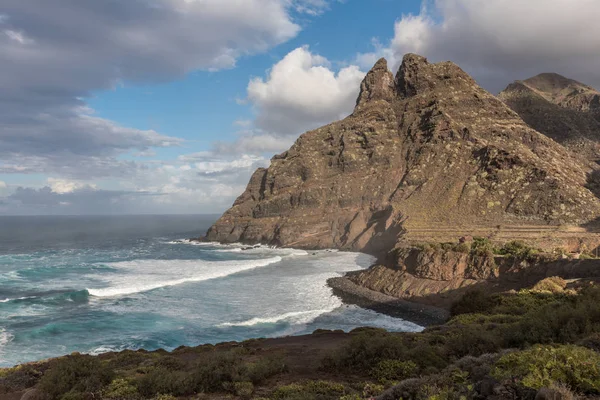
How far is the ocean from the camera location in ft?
102

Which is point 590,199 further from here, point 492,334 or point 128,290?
point 128,290

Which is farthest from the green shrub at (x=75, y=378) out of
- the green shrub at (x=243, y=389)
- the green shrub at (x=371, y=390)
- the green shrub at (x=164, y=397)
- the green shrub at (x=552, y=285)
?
the green shrub at (x=552, y=285)

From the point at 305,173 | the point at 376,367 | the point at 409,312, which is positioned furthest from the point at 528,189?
the point at 376,367

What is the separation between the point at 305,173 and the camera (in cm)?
11400

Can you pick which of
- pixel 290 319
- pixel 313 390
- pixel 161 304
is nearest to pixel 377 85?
pixel 290 319

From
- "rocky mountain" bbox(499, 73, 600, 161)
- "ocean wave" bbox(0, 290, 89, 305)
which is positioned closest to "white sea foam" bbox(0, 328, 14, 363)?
"ocean wave" bbox(0, 290, 89, 305)

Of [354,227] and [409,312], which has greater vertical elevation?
[354,227]

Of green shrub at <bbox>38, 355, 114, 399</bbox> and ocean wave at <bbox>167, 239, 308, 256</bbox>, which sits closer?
green shrub at <bbox>38, 355, 114, 399</bbox>

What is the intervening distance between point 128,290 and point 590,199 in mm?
83017

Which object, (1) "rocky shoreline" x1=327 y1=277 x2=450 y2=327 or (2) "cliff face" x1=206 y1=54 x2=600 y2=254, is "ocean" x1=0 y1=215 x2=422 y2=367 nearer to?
(1) "rocky shoreline" x1=327 y1=277 x2=450 y2=327

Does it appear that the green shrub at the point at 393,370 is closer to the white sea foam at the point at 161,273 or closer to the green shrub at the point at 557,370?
the green shrub at the point at 557,370

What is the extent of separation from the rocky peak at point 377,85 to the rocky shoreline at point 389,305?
3783 inches

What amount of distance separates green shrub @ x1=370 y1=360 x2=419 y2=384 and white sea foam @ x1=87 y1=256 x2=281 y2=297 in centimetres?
4208

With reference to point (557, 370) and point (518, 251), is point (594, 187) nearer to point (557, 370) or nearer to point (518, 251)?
point (518, 251)
